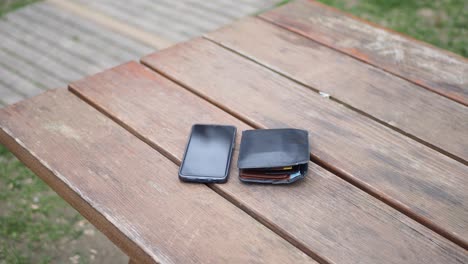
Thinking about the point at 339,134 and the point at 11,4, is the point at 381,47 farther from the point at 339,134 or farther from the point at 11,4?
the point at 11,4

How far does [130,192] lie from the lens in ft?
3.20

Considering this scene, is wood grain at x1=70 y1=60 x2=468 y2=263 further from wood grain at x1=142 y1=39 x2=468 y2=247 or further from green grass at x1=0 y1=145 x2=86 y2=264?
green grass at x1=0 y1=145 x2=86 y2=264

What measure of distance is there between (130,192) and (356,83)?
0.75 meters

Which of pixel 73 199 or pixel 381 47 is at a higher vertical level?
pixel 381 47

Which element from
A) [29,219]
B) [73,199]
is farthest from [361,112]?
[29,219]

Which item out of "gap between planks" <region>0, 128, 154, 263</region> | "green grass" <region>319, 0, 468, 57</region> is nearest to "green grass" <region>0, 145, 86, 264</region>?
"gap between planks" <region>0, 128, 154, 263</region>

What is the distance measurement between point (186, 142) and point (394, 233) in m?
0.52

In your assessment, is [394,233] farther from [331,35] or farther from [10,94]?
[10,94]

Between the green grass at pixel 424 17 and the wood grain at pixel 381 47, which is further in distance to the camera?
the green grass at pixel 424 17

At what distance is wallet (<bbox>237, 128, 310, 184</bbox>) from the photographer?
0.99 meters

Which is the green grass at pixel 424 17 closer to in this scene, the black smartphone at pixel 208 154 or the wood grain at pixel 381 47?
the wood grain at pixel 381 47

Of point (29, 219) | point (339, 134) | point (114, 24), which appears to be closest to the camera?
point (339, 134)

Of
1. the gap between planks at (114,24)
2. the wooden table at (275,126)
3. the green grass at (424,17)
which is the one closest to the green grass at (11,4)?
the gap between planks at (114,24)

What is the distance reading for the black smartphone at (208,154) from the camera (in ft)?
3.29
